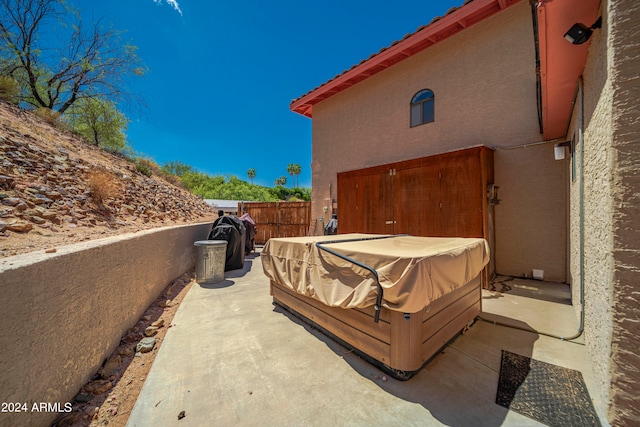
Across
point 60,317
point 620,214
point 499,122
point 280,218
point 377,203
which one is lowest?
point 60,317

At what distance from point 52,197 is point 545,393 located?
6533mm

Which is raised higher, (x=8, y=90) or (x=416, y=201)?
(x=8, y=90)

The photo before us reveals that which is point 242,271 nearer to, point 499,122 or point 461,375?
point 461,375

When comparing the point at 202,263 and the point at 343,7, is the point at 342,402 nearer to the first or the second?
the point at 202,263

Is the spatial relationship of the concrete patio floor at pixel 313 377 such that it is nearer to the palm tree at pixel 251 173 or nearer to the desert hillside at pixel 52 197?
the desert hillside at pixel 52 197

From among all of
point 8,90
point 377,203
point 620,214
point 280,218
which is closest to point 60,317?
point 620,214

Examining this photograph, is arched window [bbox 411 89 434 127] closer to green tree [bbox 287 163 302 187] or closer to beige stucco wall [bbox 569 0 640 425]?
beige stucco wall [bbox 569 0 640 425]

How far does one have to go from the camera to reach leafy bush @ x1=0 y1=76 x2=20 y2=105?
6480 mm

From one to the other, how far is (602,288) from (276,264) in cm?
309

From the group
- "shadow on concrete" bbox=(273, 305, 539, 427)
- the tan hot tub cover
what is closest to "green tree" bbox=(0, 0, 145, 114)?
the tan hot tub cover

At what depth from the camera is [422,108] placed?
6320mm

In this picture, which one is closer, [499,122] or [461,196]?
[461,196]

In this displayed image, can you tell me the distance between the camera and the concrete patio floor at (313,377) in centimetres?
163

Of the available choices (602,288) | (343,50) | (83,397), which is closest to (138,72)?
(343,50)
